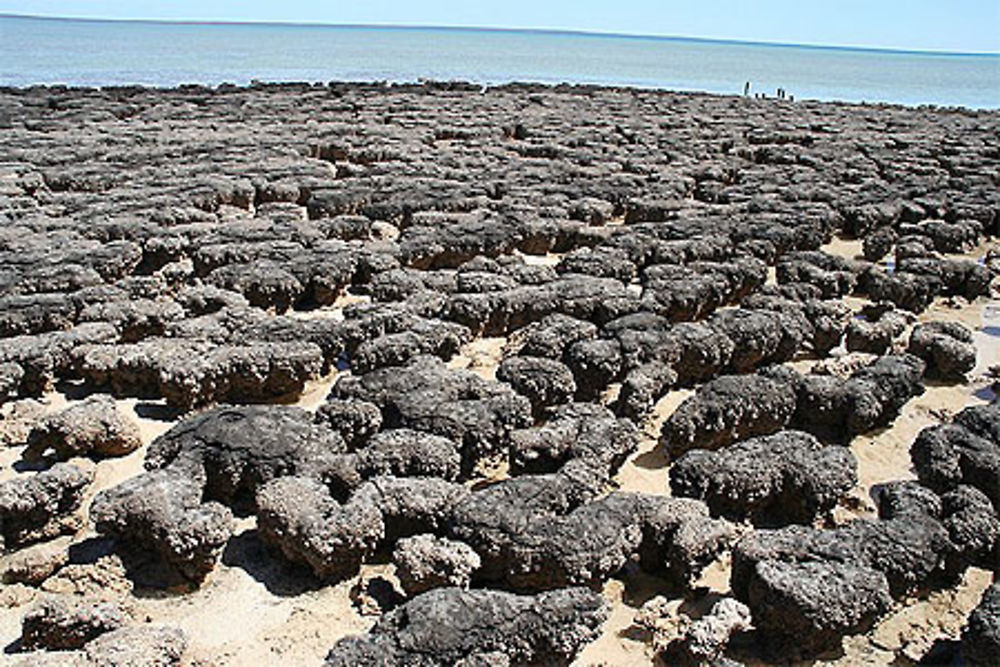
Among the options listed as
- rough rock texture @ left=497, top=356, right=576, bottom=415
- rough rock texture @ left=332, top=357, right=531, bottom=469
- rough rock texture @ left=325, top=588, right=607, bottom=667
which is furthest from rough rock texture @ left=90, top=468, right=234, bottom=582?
rough rock texture @ left=497, top=356, right=576, bottom=415

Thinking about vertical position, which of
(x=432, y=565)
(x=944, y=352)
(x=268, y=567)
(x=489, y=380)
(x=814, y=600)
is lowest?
(x=268, y=567)

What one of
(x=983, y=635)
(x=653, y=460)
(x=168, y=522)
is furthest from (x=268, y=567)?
(x=983, y=635)

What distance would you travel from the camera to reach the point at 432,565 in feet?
12.8

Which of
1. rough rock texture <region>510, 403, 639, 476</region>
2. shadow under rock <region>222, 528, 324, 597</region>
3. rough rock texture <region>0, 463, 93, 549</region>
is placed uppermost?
rough rock texture <region>510, 403, 639, 476</region>

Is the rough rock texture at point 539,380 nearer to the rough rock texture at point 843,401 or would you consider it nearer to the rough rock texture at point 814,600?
the rough rock texture at point 843,401

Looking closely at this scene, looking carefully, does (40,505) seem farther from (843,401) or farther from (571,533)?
(843,401)

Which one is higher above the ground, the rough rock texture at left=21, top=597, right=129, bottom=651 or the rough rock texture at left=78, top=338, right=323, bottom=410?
the rough rock texture at left=78, top=338, right=323, bottom=410

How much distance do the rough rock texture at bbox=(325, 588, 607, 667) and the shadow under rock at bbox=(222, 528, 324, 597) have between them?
0.71 meters

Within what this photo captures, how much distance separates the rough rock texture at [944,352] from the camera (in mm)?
6898

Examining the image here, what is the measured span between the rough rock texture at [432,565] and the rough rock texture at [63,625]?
1.22 metres

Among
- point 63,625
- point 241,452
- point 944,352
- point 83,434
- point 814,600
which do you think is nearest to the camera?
point 63,625

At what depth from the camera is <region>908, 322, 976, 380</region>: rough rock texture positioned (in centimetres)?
690

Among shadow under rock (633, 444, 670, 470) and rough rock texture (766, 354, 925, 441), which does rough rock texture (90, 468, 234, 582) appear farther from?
rough rock texture (766, 354, 925, 441)

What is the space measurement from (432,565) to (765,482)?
1.94 m
